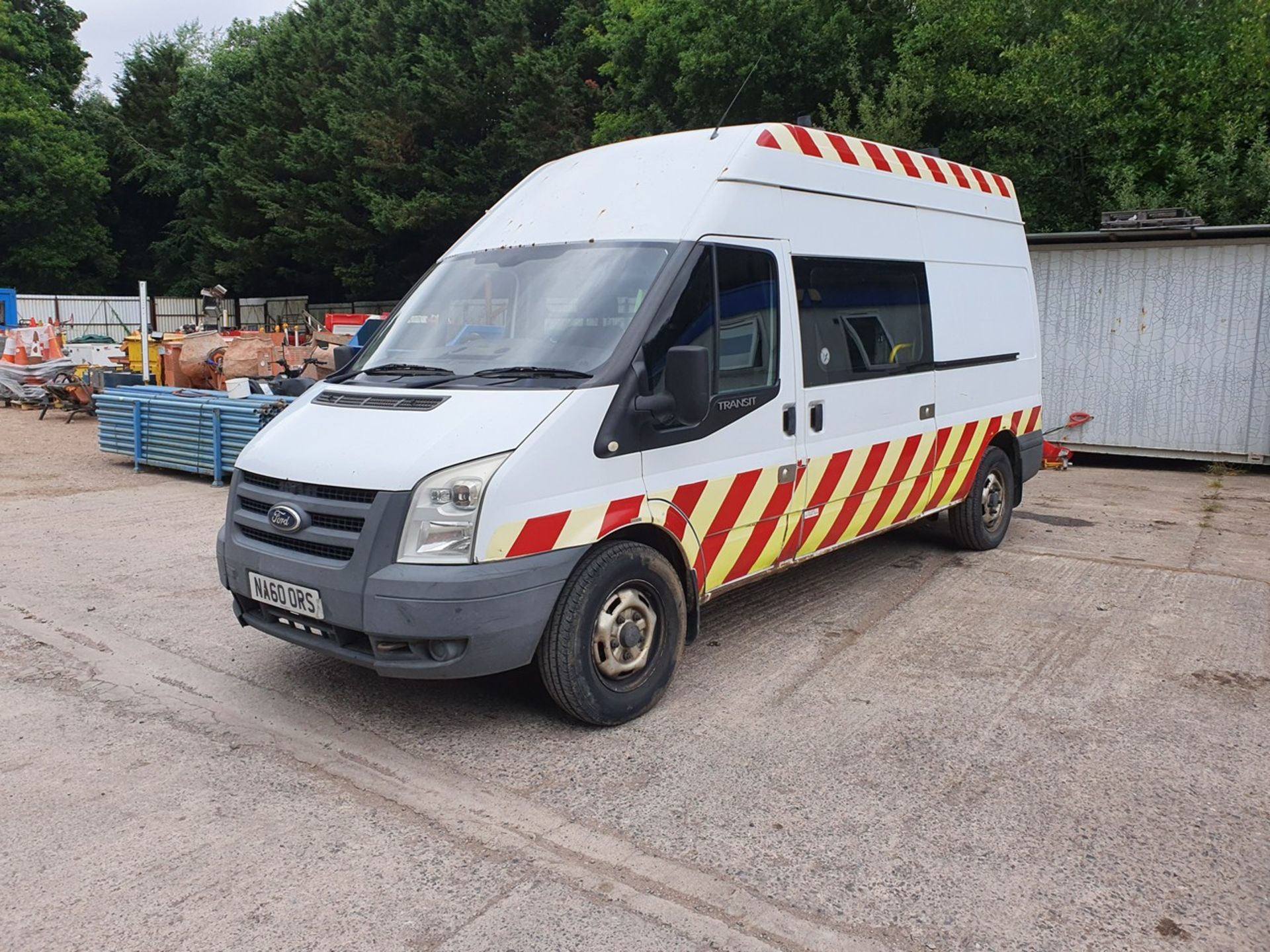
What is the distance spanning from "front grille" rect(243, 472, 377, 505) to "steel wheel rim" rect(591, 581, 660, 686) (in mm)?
1071

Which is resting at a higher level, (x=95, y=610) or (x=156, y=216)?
(x=156, y=216)

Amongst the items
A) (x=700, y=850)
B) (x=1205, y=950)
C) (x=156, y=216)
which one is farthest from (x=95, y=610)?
(x=156, y=216)

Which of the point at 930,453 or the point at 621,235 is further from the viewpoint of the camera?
the point at 930,453

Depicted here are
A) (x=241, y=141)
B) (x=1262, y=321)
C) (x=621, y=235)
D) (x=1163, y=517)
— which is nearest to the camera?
(x=621, y=235)

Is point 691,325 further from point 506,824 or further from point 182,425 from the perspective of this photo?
point 182,425

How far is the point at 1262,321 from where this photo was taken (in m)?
11.2

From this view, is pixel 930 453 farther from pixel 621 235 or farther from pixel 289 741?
pixel 289 741

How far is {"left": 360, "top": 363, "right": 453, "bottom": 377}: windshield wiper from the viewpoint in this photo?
459 cm

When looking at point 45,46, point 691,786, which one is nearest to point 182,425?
point 691,786

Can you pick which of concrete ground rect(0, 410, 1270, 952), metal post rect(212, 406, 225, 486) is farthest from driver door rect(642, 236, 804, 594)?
metal post rect(212, 406, 225, 486)

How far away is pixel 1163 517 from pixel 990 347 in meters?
3.17

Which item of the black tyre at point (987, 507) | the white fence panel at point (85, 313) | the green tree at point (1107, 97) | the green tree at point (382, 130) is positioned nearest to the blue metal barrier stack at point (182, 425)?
the black tyre at point (987, 507)

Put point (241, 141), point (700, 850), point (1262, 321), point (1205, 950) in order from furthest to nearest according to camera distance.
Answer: point (241, 141)
point (1262, 321)
point (700, 850)
point (1205, 950)

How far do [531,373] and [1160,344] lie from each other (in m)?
10.0
